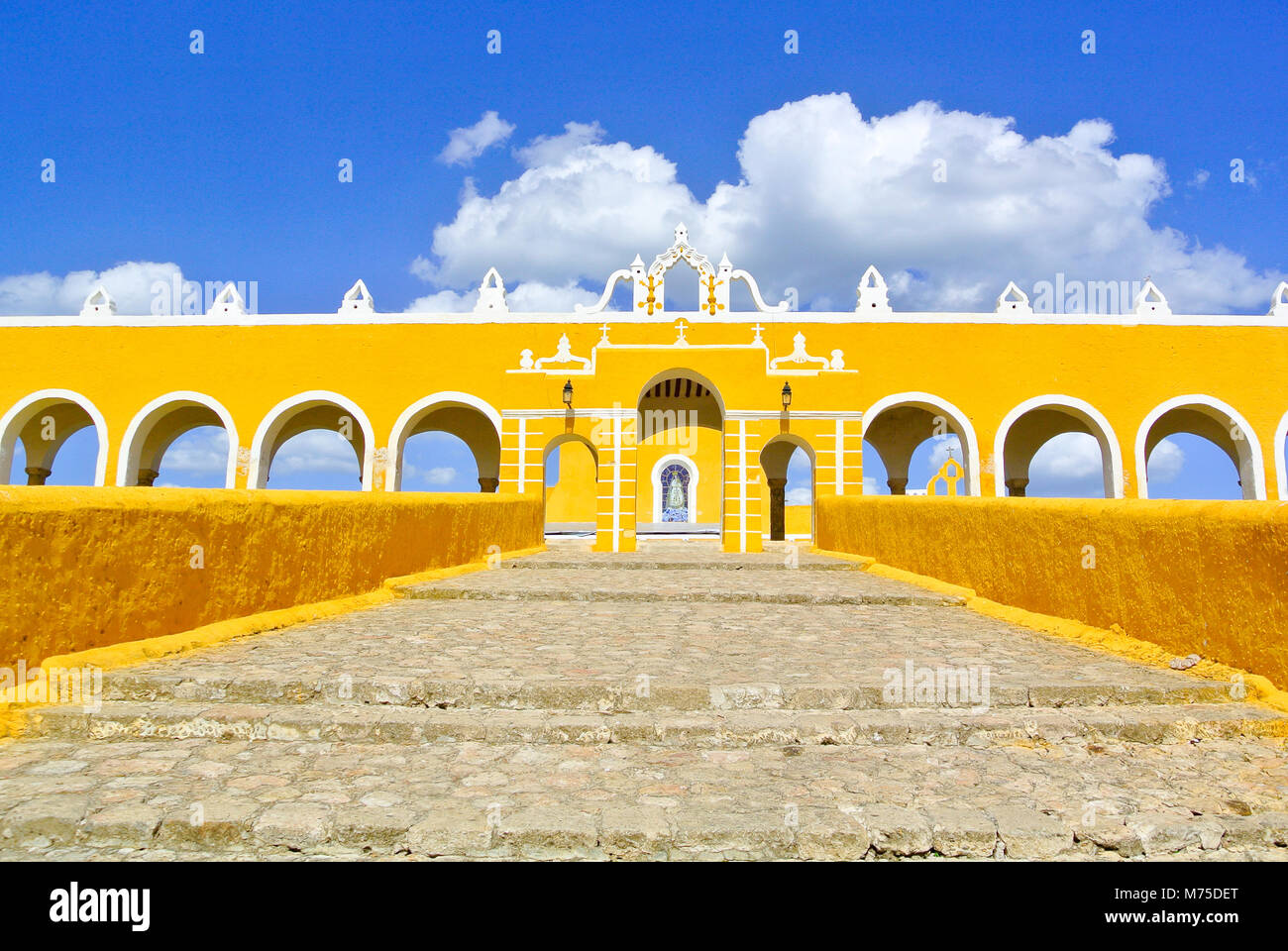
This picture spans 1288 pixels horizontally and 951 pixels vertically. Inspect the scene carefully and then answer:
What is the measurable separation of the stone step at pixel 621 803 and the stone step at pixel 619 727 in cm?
10

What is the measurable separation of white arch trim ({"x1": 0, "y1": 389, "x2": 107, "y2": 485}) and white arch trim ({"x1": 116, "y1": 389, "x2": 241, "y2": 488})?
429 millimetres

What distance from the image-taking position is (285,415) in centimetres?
1677

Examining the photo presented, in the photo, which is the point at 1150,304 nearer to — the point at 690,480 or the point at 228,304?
the point at 690,480

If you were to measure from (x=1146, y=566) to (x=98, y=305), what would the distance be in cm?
2041

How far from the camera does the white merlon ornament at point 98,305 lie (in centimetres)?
1688

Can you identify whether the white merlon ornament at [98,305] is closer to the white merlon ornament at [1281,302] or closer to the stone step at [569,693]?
the stone step at [569,693]

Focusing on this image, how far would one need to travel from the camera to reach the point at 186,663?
3.90 meters

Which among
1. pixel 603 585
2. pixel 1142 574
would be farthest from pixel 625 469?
pixel 1142 574

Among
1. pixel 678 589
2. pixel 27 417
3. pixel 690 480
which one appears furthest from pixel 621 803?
pixel 690 480

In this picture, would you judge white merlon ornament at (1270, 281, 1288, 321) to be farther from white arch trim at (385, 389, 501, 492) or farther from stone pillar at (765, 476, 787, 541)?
white arch trim at (385, 389, 501, 492)

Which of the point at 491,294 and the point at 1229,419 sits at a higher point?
the point at 491,294

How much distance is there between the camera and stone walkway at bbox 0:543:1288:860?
233cm

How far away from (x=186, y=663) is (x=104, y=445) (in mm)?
15761

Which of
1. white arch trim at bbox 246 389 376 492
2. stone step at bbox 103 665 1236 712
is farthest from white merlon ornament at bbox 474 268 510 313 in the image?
stone step at bbox 103 665 1236 712
